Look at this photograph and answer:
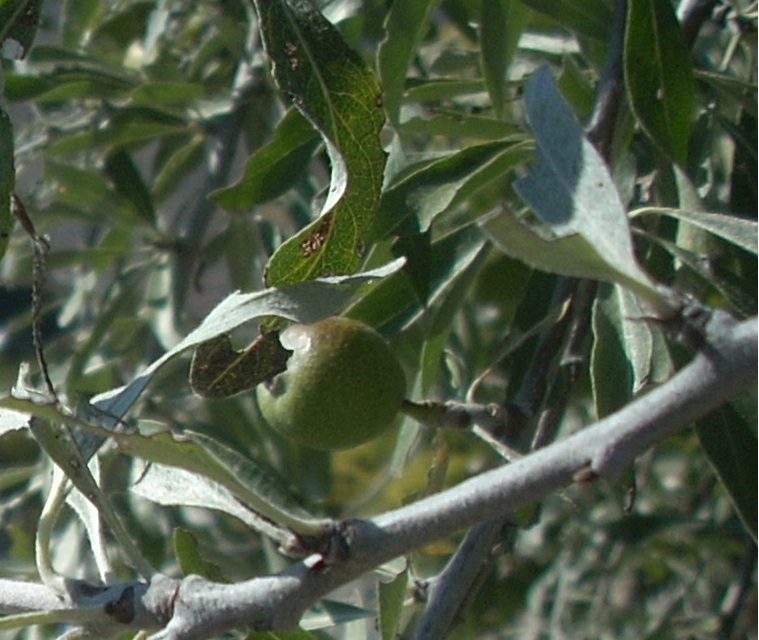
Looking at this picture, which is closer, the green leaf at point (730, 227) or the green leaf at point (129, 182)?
the green leaf at point (730, 227)

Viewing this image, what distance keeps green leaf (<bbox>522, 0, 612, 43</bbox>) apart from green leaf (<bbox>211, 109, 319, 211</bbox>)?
232 mm

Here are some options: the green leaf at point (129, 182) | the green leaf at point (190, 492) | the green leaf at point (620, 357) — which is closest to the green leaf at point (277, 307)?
the green leaf at point (190, 492)

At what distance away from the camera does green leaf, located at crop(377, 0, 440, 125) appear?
3.62 feet

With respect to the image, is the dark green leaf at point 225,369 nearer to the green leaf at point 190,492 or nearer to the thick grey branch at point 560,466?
the green leaf at point 190,492

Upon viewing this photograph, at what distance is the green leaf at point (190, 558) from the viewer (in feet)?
3.04

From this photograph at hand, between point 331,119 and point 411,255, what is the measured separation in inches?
8.1

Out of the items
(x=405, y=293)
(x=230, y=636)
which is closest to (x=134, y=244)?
(x=230, y=636)

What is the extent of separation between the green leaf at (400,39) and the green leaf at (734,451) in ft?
1.27

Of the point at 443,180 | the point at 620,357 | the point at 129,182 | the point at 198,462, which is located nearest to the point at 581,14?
the point at 443,180

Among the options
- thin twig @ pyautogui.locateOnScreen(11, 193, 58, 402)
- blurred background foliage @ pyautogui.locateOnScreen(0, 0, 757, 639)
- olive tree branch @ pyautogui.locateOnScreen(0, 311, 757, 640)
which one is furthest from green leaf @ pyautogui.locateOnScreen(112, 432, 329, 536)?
blurred background foliage @ pyautogui.locateOnScreen(0, 0, 757, 639)

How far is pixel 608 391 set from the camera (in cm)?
97

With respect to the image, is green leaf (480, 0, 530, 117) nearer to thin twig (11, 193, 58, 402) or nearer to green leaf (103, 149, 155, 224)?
thin twig (11, 193, 58, 402)

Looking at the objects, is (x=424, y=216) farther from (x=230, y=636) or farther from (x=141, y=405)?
(x=141, y=405)

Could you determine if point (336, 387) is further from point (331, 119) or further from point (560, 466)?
point (560, 466)
